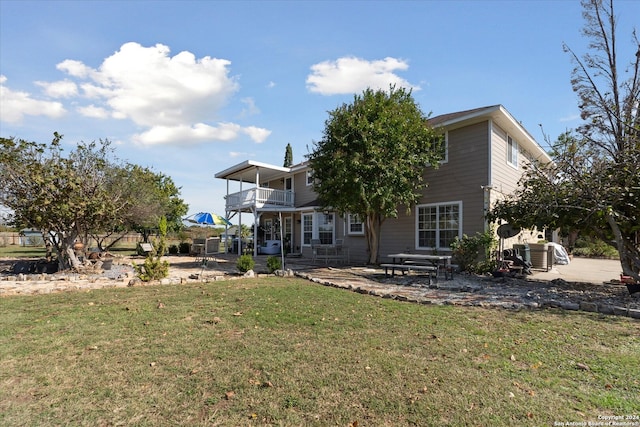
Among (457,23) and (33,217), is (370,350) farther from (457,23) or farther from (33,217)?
(33,217)

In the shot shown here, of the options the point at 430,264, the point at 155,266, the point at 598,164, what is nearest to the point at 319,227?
the point at 430,264

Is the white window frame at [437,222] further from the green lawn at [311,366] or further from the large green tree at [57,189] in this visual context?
the large green tree at [57,189]

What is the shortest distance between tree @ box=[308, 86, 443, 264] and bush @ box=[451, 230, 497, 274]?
2.40m

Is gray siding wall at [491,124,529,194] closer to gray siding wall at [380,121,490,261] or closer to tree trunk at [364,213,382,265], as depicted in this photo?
Result: gray siding wall at [380,121,490,261]

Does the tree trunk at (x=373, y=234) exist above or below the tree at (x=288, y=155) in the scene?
below

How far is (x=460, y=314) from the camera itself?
19.0 ft

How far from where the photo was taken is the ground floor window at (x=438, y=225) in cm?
1260

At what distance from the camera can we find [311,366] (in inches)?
138

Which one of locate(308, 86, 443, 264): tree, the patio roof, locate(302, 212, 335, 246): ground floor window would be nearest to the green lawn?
locate(308, 86, 443, 264): tree

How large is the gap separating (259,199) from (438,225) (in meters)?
9.94

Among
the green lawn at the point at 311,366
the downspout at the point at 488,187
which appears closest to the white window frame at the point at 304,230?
the downspout at the point at 488,187

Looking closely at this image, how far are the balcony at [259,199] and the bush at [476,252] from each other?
1097 cm

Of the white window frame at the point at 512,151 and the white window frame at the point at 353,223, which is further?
the white window frame at the point at 353,223

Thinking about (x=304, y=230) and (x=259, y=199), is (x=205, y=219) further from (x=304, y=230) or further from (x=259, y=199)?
(x=304, y=230)
